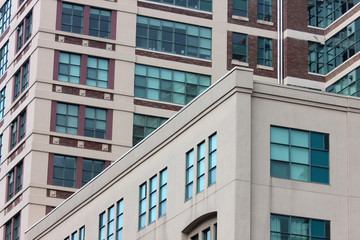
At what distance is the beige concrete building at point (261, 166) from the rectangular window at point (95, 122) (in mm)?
20378

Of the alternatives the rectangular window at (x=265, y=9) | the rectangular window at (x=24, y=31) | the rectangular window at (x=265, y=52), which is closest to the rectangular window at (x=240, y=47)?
the rectangular window at (x=265, y=52)

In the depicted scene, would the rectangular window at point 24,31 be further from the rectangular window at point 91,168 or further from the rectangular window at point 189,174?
the rectangular window at point 189,174

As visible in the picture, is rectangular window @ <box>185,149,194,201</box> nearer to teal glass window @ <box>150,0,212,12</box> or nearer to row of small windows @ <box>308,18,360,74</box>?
row of small windows @ <box>308,18,360,74</box>

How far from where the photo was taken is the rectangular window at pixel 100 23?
254ft

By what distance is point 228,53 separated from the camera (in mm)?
80625

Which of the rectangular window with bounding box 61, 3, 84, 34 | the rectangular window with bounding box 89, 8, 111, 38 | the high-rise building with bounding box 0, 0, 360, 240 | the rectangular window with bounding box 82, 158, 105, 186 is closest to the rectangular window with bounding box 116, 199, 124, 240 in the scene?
the high-rise building with bounding box 0, 0, 360, 240

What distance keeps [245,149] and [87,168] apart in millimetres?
25918

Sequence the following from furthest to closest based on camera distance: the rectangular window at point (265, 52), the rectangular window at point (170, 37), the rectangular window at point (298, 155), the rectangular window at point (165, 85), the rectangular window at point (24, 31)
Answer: the rectangular window at point (265, 52)
the rectangular window at point (170, 37)
the rectangular window at point (24, 31)
the rectangular window at point (165, 85)
the rectangular window at point (298, 155)

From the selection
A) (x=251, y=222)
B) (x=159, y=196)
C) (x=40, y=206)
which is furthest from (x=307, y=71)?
(x=251, y=222)

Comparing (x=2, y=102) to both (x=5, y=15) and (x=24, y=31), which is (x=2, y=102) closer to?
(x=24, y=31)

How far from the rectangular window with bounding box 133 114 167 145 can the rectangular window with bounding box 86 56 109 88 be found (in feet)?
9.86

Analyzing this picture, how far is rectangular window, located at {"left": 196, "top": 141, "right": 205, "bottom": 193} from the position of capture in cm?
5172

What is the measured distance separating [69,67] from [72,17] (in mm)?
3514

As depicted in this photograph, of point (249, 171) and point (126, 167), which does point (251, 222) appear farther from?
point (126, 167)
